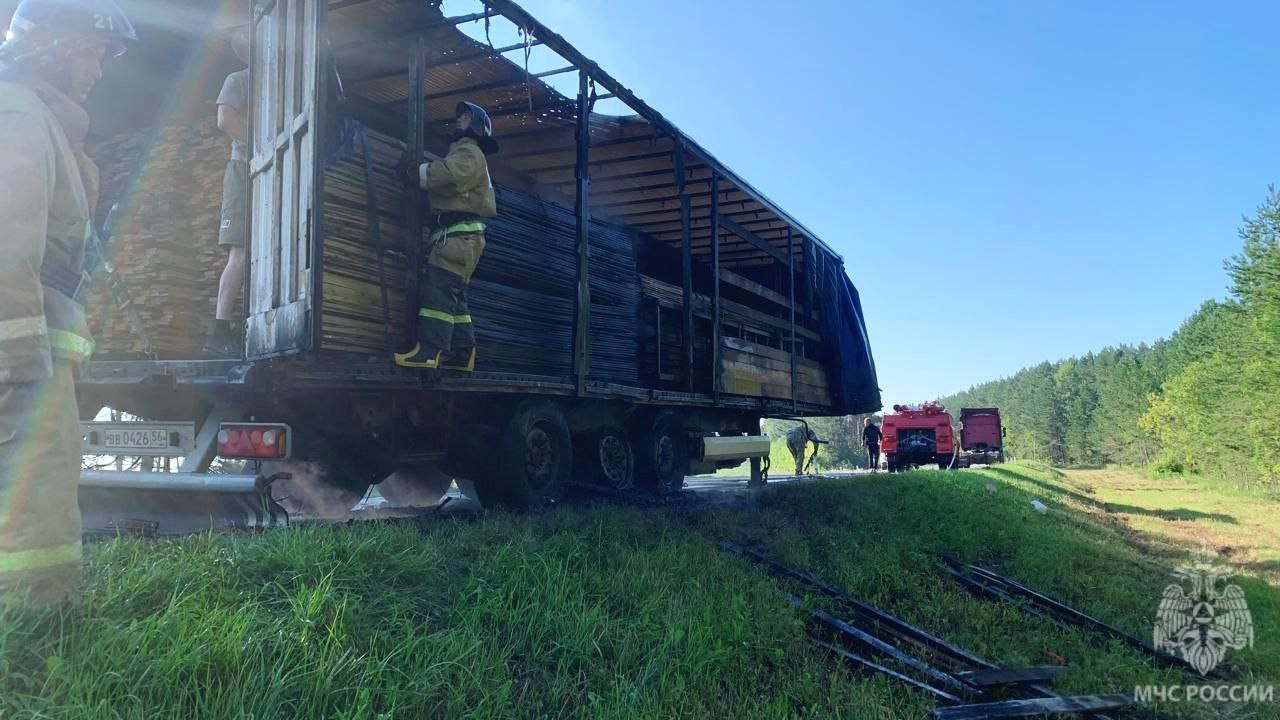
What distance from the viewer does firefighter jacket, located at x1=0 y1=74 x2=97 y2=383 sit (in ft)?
6.52

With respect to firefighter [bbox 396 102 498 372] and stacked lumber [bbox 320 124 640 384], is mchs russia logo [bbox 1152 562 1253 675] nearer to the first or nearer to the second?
stacked lumber [bbox 320 124 640 384]

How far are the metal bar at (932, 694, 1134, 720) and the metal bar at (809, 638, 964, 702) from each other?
146 mm

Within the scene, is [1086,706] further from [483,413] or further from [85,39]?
[85,39]

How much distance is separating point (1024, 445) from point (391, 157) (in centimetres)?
11878

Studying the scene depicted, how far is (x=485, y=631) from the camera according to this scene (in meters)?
2.93

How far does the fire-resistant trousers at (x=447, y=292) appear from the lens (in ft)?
13.9

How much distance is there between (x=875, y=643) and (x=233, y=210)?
16.1ft

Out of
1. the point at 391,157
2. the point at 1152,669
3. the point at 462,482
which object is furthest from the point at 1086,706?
the point at 391,157

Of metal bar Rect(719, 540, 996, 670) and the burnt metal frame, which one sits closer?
metal bar Rect(719, 540, 996, 670)

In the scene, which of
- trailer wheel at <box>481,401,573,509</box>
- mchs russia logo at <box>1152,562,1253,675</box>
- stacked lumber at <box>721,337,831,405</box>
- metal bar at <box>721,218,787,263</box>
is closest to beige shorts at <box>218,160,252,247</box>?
trailer wheel at <box>481,401,573,509</box>

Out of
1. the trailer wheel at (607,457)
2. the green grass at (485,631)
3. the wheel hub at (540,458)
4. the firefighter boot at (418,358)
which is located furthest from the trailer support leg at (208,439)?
the trailer wheel at (607,457)

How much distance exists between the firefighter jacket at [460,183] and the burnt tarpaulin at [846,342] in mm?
8023

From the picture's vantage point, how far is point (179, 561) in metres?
2.83

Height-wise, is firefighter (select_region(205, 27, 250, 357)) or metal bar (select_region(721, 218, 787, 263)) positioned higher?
metal bar (select_region(721, 218, 787, 263))
